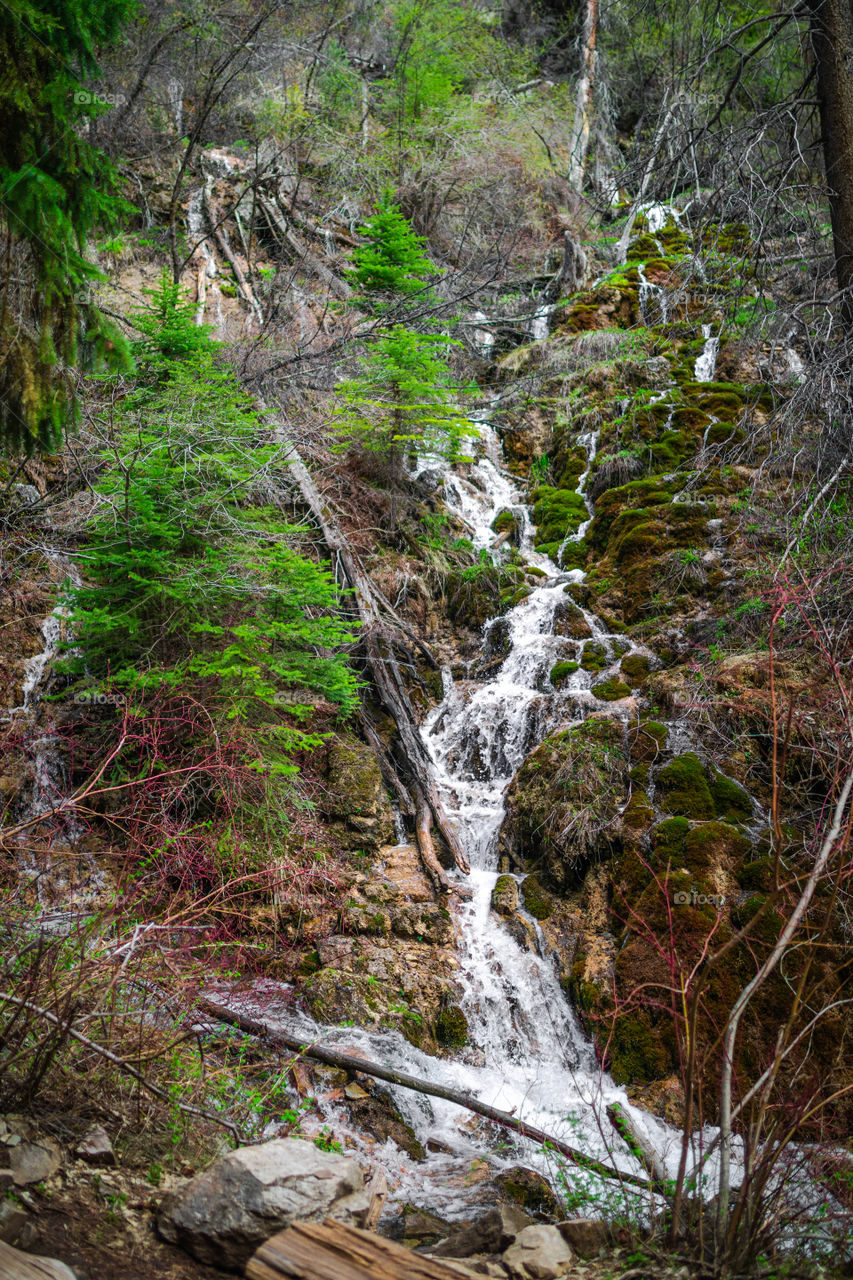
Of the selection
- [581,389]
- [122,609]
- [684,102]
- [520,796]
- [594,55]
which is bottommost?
[520,796]

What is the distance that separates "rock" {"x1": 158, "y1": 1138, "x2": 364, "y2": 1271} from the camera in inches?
103

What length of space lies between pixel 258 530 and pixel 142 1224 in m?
5.23

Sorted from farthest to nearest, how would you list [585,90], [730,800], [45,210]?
[585,90] < [730,800] < [45,210]

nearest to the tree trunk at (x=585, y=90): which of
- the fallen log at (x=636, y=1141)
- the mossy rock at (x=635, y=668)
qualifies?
the mossy rock at (x=635, y=668)

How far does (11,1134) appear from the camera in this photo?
2779 millimetres

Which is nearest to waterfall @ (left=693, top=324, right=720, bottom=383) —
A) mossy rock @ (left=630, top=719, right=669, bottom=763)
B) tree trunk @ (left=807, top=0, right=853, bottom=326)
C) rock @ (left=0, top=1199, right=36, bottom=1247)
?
tree trunk @ (left=807, top=0, right=853, bottom=326)

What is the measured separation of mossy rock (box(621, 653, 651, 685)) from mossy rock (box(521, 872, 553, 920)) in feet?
8.79

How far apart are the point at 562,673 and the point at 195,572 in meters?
4.93

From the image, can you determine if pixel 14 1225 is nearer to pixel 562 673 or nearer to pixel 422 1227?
pixel 422 1227

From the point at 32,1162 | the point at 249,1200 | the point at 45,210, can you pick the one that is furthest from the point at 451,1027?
the point at 45,210

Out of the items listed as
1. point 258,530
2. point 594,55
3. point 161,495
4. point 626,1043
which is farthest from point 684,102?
point 594,55

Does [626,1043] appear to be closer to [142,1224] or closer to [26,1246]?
[142,1224]

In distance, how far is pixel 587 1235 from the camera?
321 cm

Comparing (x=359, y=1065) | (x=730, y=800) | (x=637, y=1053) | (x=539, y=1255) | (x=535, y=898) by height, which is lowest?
(x=637, y=1053)
